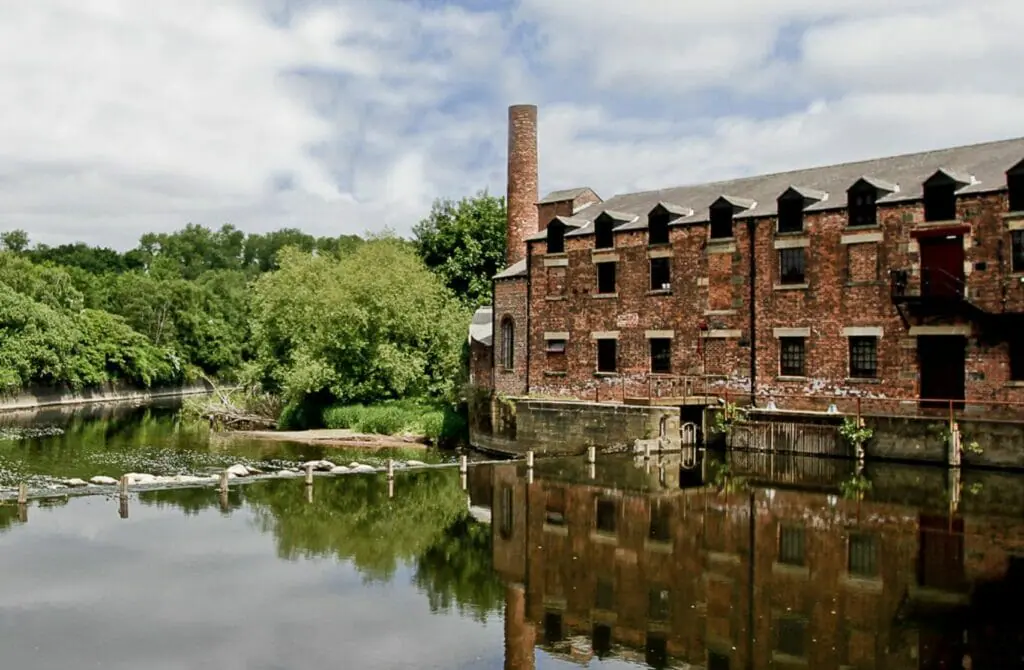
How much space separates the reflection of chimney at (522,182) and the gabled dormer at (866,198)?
1422 cm

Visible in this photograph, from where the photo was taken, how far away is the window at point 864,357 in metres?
29.3

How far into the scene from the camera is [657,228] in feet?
111

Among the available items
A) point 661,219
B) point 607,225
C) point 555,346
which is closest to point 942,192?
point 661,219

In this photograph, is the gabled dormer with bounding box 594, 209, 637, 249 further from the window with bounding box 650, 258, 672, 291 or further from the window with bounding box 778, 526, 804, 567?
the window with bounding box 778, 526, 804, 567

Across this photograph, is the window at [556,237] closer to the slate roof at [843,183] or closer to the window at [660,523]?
the slate roof at [843,183]

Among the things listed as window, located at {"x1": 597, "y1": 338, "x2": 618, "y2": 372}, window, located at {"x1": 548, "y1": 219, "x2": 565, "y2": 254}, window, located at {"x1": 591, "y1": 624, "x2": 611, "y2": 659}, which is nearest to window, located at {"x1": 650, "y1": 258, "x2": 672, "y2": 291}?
window, located at {"x1": 597, "y1": 338, "x2": 618, "y2": 372}

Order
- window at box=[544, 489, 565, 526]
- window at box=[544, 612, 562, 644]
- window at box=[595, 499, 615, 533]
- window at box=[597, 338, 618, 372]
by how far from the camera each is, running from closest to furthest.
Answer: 1. window at box=[544, 612, 562, 644]
2. window at box=[595, 499, 615, 533]
3. window at box=[544, 489, 565, 526]
4. window at box=[597, 338, 618, 372]

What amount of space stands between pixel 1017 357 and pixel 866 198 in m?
5.85

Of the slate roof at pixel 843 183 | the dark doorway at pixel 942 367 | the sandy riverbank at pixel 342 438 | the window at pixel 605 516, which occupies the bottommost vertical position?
the window at pixel 605 516

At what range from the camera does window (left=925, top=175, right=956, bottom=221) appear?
27.9 m

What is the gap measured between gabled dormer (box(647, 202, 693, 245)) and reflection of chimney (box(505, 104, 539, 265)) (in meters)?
7.95

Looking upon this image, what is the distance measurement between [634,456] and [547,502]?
708cm

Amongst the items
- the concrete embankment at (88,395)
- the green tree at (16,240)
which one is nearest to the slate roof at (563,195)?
the concrete embankment at (88,395)

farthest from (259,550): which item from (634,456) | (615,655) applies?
(634,456)
